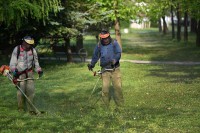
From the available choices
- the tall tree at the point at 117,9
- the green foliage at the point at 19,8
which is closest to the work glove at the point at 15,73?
the green foliage at the point at 19,8

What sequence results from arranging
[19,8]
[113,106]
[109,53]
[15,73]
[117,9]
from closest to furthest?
1. [15,73]
2. [109,53]
3. [113,106]
4. [19,8]
5. [117,9]

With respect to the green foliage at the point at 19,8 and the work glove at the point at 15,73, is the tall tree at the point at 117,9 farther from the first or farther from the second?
the work glove at the point at 15,73

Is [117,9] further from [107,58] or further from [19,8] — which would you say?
[107,58]

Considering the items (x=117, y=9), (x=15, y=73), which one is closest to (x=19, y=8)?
(x=15, y=73)

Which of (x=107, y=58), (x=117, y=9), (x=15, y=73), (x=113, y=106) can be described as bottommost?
(x=113, y=106)

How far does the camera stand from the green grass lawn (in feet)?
27.6

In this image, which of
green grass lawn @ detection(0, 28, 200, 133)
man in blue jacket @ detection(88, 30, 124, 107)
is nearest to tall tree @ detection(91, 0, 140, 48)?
green grass lawn @ detection(0, 28, 200, 133)

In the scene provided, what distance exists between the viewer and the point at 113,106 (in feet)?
37.4

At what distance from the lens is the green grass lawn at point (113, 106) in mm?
8398

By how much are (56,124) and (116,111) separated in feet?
6.97

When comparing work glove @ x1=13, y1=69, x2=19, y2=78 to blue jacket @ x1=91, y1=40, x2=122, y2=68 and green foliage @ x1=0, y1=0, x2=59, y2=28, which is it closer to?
blue jacket @ x1=91, y1=40, x2=122, y2=68

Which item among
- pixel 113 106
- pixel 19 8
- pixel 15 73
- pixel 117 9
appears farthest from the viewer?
pixel 117 9

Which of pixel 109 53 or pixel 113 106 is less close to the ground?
pixel 109 53

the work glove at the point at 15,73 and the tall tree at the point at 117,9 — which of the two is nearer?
the work glove at the point at 15,73
